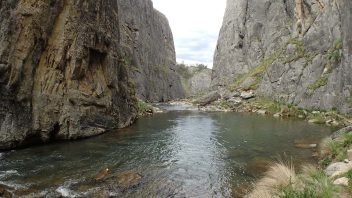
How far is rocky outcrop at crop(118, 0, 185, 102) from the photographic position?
8425cm

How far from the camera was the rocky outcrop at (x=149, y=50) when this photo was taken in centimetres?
8425

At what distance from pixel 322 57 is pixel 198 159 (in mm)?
35356

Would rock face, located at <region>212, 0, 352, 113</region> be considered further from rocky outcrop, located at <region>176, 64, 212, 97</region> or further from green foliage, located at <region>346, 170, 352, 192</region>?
rocky outcrop, located at <region>176, 64, 212, 97</region>

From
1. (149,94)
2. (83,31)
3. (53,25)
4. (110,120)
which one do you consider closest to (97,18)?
(83,31)

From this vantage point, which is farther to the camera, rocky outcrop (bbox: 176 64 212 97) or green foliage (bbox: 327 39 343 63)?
rocky outcrop (bbox: 176 64 212 97)

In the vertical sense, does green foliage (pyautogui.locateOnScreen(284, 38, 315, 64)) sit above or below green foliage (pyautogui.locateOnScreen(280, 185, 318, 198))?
above

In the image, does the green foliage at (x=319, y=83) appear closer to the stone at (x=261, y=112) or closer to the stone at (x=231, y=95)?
the stone at (x=261, y=112)

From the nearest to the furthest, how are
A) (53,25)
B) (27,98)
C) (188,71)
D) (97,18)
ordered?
(27,98) < (53,25) < (97,18) < (188,71)

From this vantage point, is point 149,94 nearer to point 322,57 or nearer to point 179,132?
point 322,57

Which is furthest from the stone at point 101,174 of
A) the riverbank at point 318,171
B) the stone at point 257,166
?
the stone at point 257,166

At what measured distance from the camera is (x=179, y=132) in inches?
1280

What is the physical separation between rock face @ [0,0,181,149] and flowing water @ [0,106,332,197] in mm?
1624

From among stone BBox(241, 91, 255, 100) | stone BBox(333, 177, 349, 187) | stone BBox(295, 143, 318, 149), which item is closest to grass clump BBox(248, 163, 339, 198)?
stone BBox(333, 177, 349, 187)

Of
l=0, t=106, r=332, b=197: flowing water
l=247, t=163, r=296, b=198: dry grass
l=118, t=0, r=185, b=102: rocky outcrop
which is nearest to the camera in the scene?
l=247, t=163, r=296, b=198: dry grass
